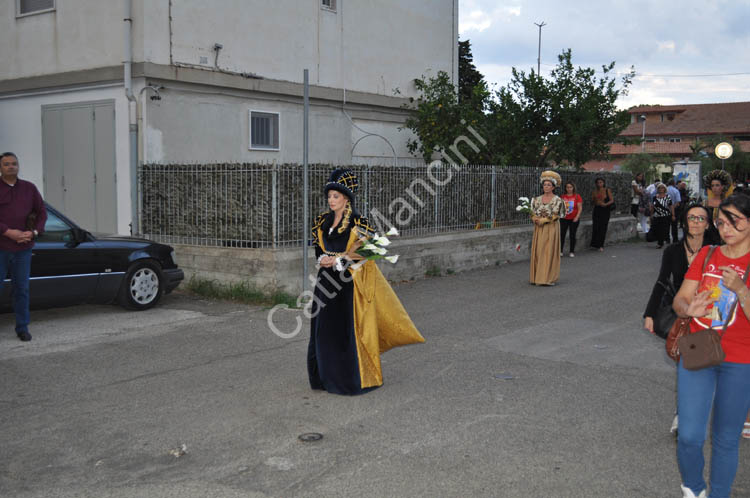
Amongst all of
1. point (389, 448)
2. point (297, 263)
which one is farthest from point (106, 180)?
point (389, 448)

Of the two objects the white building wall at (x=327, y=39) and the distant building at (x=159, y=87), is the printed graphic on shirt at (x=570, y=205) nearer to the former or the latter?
the distant building at (x=159, y=87)

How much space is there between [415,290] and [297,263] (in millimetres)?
2275

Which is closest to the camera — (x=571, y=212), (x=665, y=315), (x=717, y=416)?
(x=717, y=416)

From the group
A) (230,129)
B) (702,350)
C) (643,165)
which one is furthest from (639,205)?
(643,165)

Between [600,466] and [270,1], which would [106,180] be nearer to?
[270,1]

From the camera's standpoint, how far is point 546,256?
1297cm

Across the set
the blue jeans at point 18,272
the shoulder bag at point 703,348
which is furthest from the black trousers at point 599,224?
the shoulder bag at point 703,348

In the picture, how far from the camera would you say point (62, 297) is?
9258mm

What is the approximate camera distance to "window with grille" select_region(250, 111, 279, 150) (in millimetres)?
15391

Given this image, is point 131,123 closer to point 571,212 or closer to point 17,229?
point 17,229

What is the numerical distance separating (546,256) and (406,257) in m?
2.43

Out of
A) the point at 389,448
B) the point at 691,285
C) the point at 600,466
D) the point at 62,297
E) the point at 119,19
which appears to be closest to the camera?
the point at 691,285

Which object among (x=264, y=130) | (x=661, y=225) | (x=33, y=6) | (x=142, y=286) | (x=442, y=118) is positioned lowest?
(x=142, y=286)

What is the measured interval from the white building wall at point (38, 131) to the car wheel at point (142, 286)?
3.28m
